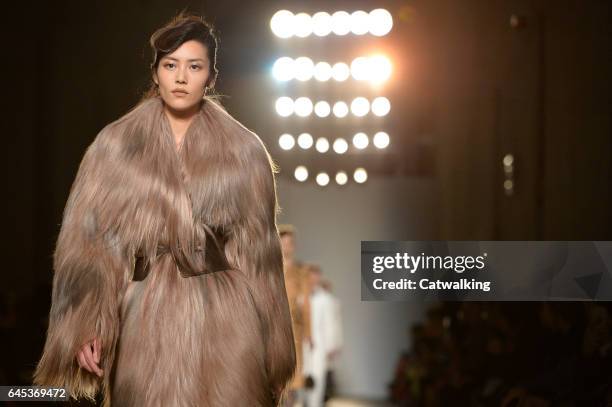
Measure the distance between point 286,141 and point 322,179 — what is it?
0.68m

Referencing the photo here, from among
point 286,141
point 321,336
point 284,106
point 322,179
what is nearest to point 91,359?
point 284,106

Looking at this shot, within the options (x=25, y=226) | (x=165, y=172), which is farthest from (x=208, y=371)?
(x=25, y=226)

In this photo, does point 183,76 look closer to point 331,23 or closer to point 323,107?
point 323,107

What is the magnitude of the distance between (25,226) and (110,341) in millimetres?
1900

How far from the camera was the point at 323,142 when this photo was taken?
4035mm

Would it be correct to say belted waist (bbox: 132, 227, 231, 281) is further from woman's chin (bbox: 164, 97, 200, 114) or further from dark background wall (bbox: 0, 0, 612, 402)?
dark background wall (bbox: 0, 0, 612, 402)

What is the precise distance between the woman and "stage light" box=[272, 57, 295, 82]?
165cm

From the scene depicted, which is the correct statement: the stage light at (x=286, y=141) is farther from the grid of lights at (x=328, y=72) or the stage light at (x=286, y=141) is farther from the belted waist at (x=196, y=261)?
the belted waist at (x=196, y=261)

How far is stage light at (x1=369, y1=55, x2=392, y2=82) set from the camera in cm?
422

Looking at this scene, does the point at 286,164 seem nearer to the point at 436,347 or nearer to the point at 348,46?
the point at 348,46

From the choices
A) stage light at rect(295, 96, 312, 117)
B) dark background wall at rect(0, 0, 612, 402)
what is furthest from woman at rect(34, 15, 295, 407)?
stage light at rect(295, 96, 312, 117)

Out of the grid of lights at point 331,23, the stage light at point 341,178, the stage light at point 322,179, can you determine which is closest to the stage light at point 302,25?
the grid of lights at point 331,23

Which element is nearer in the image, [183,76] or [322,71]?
[183,76]

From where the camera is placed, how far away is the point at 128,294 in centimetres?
216
